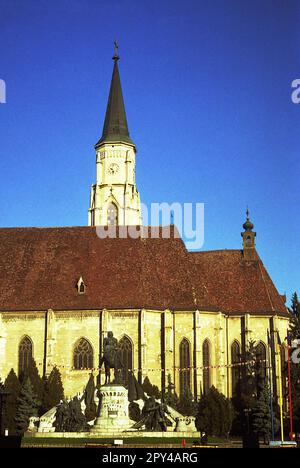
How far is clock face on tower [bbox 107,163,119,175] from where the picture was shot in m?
92.3

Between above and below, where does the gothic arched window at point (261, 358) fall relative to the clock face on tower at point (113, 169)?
below

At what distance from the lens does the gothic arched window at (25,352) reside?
5857 cm

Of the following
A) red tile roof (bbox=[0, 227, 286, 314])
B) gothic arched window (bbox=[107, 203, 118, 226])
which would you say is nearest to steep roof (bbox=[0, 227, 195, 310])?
red tile roof (bbox=[0, 227, 286, 314])

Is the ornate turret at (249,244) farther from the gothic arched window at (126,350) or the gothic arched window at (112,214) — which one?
the gothic arched window at (112,214)

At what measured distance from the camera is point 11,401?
54.2 metres

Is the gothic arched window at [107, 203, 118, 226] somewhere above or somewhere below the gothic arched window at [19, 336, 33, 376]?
above

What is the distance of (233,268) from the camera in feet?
211

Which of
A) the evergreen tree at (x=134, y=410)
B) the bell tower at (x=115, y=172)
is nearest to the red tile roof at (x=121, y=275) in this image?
the evergreen tree at (x=134, y=410)

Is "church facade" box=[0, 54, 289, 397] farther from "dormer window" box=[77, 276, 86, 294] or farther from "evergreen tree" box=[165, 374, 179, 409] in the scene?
"evergreen tree" box=[165, 374, 179, 409]

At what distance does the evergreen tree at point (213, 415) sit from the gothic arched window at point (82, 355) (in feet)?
31.4

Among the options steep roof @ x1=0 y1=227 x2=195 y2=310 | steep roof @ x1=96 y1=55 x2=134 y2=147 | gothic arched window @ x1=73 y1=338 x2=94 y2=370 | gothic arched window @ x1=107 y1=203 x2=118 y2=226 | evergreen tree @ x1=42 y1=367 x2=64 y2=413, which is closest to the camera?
evergreen tree @ x1=42 y1=367 x2=64 y2=413

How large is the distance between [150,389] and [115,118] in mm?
47366

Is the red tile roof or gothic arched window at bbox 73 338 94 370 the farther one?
the red tile roof

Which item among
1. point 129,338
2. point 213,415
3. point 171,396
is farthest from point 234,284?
point 213,415
